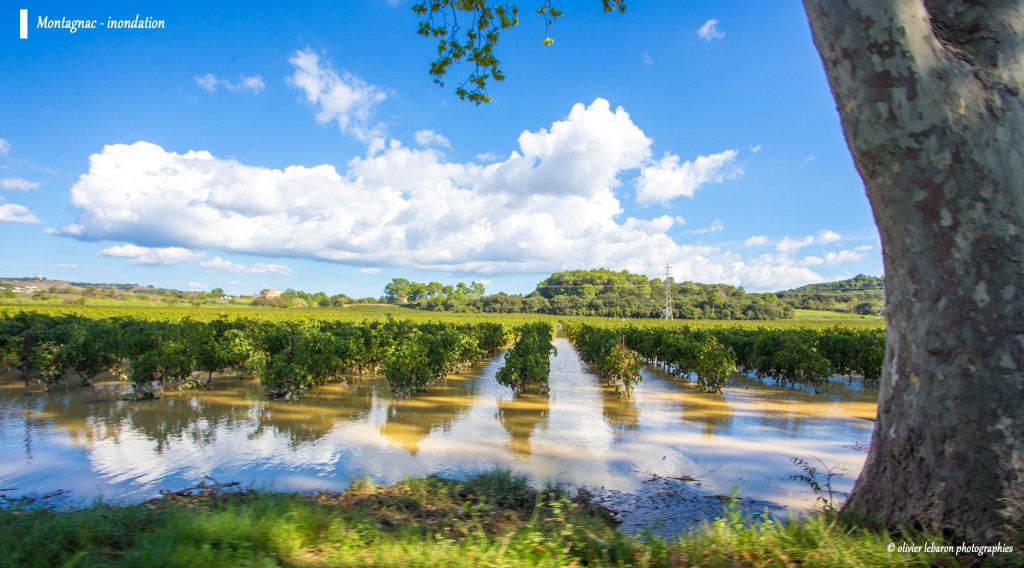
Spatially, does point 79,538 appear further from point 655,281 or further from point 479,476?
point 655,281

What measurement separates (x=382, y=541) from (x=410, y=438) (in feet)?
18.7

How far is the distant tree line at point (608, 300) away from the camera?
88.9 meters

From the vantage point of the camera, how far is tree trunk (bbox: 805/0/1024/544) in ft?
10.6

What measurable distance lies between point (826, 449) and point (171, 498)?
33.8ft

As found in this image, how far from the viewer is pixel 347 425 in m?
10.1

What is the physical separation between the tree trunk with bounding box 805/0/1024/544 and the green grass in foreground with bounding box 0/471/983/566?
0.50 metres

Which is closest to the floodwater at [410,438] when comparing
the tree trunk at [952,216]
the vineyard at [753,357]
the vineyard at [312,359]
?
the vineyard at [312,359]

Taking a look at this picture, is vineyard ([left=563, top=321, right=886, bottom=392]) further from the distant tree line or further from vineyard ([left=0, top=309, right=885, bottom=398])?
the distant tree line

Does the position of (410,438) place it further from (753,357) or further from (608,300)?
(608,300)

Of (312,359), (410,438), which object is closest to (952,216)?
(410,438)

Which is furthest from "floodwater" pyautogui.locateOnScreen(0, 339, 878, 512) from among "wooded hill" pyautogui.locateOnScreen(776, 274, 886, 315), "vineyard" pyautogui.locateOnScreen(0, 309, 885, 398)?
"wooded hill" pyautogui.locateOnScreen(776, 274, 886, 315)

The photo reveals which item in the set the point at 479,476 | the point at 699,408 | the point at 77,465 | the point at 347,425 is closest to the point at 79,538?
the point at 479,476

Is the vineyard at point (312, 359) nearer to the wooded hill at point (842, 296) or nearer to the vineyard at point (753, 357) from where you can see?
the vineyard at point (753, 357)

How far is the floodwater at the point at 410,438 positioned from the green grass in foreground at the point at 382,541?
1997 millimetres
